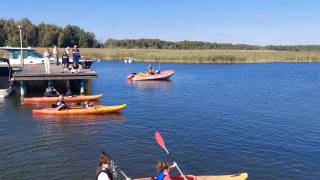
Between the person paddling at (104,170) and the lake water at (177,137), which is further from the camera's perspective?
the lake water at (177,137)

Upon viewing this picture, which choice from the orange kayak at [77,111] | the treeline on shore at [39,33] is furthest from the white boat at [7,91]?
the treeline on shore at [39,33]

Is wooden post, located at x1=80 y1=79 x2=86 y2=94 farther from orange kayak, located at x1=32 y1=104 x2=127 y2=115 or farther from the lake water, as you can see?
orange kayak, located at x1=32 y1=104 x2=127 y2=115

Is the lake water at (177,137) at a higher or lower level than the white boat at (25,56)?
lower

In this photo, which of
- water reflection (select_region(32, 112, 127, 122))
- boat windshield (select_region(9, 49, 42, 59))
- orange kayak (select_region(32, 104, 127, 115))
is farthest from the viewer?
boat windshield (select_region(9, 49, 42, 59))

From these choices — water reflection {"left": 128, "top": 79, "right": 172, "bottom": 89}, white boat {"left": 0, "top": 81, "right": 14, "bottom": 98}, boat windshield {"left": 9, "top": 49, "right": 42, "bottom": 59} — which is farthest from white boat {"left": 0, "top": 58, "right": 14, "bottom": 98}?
water reflection {"left": 128, "top": 79, "right": 172, "bottom": 89}

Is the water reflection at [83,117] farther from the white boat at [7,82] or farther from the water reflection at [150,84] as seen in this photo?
the water reflection at [150,84]

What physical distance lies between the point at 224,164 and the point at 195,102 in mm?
13721

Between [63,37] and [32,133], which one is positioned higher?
[63,37]

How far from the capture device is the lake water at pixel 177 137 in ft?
47.7

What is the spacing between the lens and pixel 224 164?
14.9 m

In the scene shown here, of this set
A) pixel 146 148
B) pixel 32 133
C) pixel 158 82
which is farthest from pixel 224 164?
pixel 158 82

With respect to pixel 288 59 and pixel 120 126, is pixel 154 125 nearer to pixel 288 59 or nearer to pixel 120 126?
pixel 120 126

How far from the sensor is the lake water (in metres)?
14.5

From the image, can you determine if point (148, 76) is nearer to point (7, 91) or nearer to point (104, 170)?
point (7, 91)
